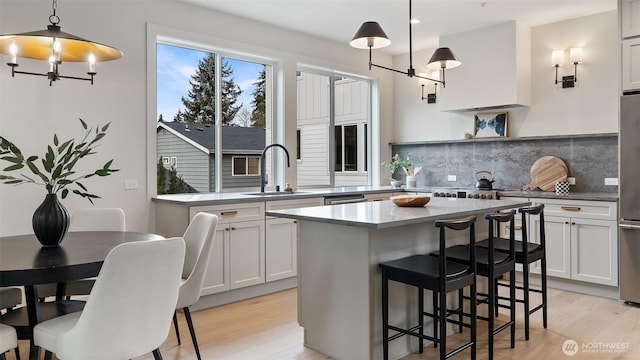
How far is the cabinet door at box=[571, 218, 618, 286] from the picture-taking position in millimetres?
4199

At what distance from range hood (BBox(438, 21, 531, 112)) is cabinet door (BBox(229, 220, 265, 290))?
Answer: 9.72 feet

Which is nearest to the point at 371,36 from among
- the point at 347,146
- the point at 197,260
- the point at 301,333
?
the point at 197,260

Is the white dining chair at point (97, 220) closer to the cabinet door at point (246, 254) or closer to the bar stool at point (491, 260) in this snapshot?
the cabinet door at point (246, 254)

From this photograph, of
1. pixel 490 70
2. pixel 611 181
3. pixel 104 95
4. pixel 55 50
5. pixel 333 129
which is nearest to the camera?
pixel 55 50

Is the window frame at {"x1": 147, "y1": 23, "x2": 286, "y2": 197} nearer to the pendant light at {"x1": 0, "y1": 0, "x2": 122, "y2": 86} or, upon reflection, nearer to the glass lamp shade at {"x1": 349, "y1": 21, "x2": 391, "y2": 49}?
the pendant light at {"x1": 0, "y1": 0, "x2": 122, "y2": 86}

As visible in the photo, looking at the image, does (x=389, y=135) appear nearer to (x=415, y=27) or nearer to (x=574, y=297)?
(x=415, y=27)

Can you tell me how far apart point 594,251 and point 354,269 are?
2.85 meters

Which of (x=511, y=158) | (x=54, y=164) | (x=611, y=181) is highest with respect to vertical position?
(x=511, y=158)

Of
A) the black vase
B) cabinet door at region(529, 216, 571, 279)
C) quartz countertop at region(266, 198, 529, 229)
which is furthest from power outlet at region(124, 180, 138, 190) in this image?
cabinet door at region(529, 216, 571, 279)

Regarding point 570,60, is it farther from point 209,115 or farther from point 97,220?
point 97,220

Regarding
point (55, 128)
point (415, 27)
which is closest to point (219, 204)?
point (55, 128)

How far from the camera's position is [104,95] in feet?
12.8

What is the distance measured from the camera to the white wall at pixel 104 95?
3.45 m

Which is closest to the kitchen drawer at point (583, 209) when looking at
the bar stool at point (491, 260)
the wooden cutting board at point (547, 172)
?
the wooden cutting board at point (547, 172)
